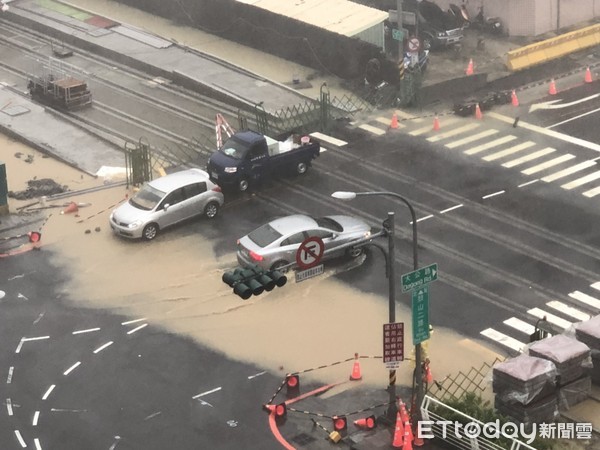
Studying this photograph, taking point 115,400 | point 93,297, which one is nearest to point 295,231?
point 93,297

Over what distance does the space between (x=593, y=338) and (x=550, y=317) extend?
405cm

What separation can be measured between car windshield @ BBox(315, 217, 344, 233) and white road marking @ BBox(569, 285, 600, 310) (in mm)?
7196

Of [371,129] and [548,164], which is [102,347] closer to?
[371,129]

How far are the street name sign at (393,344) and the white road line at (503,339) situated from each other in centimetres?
502

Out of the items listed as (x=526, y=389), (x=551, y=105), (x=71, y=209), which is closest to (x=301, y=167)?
(x=71, y=209)

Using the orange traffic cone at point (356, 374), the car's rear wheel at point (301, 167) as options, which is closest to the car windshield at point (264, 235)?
the orange traffic cone at point (356, 374)

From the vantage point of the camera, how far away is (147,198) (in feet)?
137

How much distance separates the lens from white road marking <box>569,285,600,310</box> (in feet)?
120

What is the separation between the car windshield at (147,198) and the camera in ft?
136

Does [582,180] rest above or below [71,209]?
below

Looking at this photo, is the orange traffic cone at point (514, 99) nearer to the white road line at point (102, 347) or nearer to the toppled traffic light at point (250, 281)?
the white road line at point (102, 347)

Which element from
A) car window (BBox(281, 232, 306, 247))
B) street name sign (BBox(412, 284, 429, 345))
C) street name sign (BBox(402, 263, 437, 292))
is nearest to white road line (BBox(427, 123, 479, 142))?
car window (BBox(281, 232, 306, 247))

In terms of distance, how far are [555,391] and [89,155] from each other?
2305 centimetres

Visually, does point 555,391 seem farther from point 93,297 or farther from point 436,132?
point 436,132
